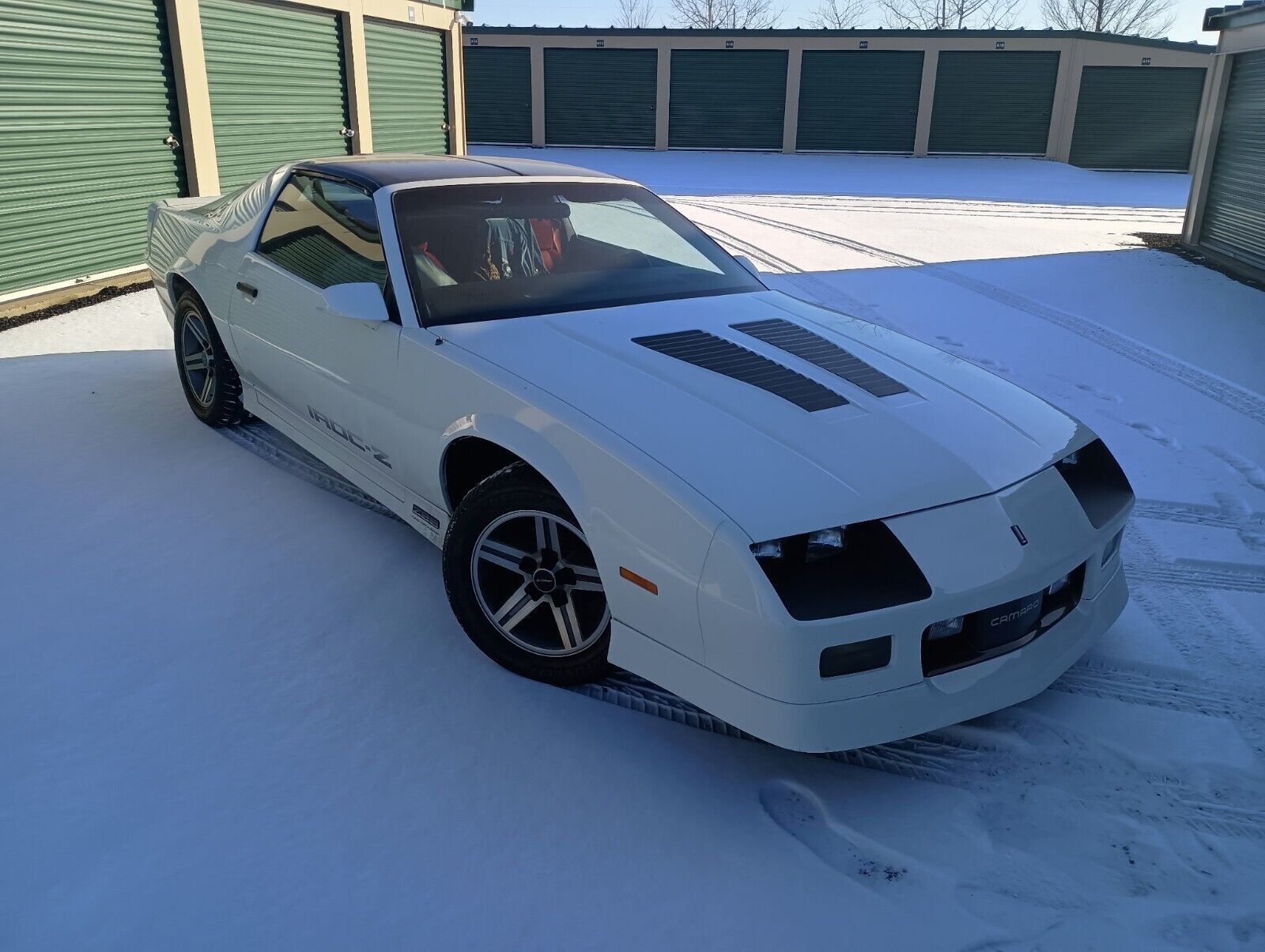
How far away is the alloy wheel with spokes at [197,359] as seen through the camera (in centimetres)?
479

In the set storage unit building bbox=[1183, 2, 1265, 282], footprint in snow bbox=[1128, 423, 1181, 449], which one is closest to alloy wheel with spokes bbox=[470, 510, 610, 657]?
footprint in snow bbox=[1128, 423, 1181, 449]

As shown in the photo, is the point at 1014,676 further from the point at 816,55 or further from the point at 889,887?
the point at 816,55

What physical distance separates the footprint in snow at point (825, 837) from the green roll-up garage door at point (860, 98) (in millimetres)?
25963

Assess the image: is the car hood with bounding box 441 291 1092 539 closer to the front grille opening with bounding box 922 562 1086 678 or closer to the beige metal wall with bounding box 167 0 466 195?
the front grille opening with bounding box 922 562 1086 678

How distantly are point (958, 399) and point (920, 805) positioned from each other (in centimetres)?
126

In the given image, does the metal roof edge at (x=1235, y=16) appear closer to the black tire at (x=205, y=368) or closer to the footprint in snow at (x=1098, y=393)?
the footprint in snow at (x=1098, y=393)

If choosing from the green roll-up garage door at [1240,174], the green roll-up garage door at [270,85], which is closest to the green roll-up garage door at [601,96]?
the green roll-up garage door at [270,85]

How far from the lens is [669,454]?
8.30ft

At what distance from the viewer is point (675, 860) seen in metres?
2.36

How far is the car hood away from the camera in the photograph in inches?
96.7

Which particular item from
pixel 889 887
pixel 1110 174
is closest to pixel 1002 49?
pixel 1110 174

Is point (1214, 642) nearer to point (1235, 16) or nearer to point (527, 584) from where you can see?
A: point (527, 584)

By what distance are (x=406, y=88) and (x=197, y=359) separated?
417 inches

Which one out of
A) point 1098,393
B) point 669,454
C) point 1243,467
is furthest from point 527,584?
point 1098,393
